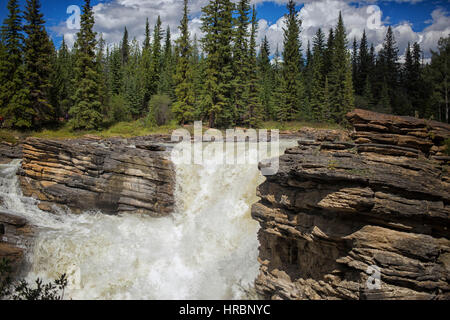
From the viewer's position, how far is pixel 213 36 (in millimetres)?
31922

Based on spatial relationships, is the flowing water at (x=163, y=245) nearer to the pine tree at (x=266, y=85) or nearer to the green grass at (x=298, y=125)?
the green grass at (x=298, y=125)

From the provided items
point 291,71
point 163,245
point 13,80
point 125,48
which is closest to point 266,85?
point 291,71

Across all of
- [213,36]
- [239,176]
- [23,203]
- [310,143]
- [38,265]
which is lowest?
[38,265]

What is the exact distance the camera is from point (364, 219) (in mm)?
7914

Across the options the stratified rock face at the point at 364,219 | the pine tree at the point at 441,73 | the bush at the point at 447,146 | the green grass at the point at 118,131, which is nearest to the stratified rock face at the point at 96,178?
the stratified rock face at the point at 364,219

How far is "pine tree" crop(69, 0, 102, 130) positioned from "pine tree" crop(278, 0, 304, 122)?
26.0 metres

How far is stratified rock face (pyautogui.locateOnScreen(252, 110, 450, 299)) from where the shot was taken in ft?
23.7

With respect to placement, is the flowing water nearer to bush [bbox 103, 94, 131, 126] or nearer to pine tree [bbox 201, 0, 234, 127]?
pine tree [bbox 201, 0, 234, 127]

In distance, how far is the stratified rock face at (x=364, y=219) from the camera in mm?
7234

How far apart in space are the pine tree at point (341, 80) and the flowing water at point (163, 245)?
32781 mm

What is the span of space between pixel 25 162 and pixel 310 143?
1741 centimetres

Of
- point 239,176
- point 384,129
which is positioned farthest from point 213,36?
point 384,129

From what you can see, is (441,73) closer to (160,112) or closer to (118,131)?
(160,112)
